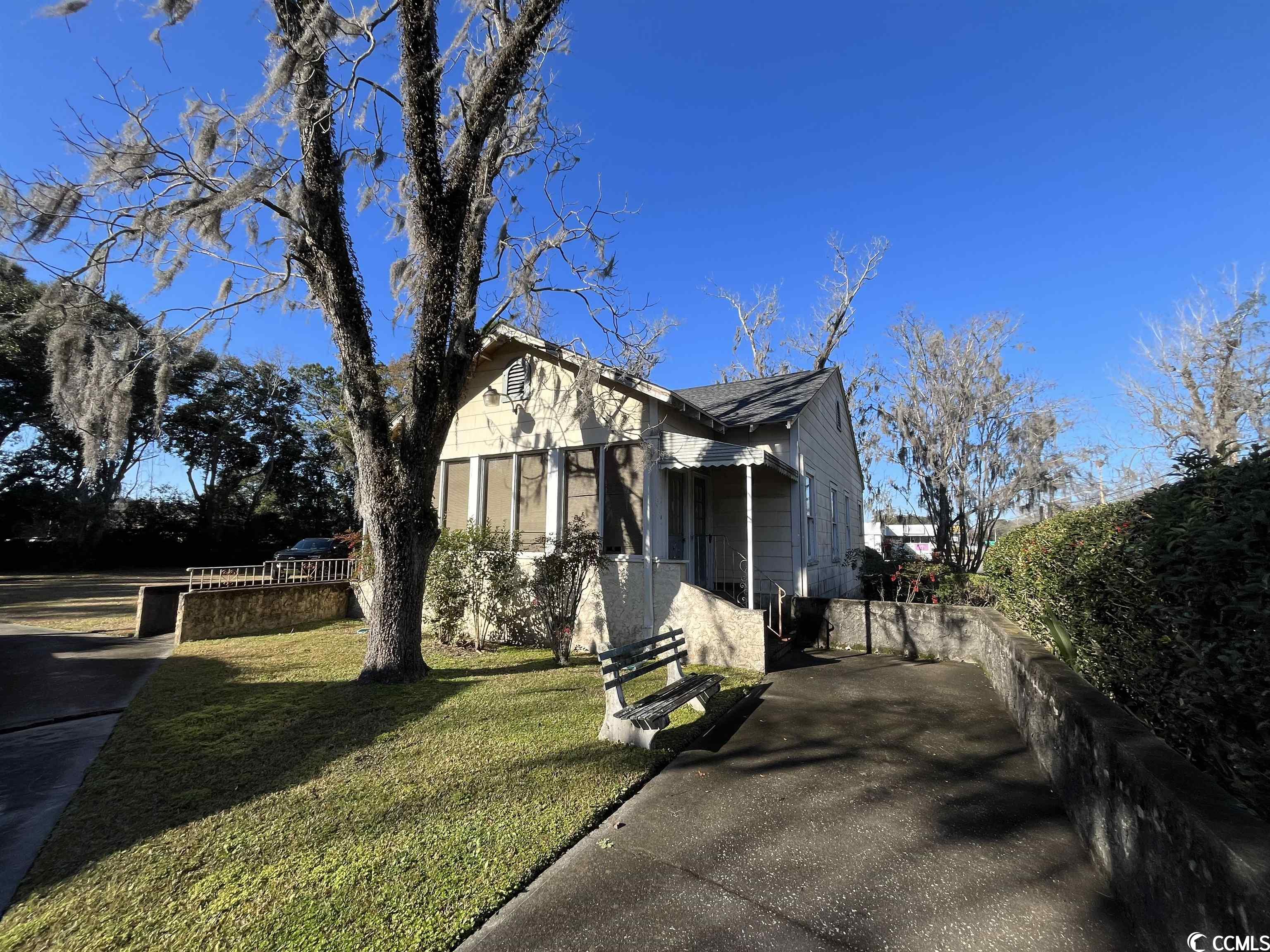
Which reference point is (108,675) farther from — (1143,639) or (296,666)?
(1143,639)

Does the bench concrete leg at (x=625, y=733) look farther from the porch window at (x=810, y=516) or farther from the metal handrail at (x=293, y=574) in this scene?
the metal handrail at (x=293, y=574)

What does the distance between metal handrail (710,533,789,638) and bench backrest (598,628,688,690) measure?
4.29m

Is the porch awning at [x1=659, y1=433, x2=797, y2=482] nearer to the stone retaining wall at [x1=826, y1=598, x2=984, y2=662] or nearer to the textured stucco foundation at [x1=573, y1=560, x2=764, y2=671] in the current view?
the textured stucco foundation at [x1=573, y1=560, x2=764, y2=671]

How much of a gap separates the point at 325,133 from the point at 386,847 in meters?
7.91

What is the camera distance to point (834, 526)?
14.2 m

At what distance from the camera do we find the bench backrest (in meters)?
5.11

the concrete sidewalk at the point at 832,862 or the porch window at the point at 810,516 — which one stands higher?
the porch window at the point at 810,516

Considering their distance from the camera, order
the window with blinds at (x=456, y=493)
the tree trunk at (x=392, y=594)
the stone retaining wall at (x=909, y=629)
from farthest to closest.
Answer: the window with blinds at (x=456, y=493) → the stone retaining wall at (x=909, y=629) → the tree trunk at (x=392, y=594)

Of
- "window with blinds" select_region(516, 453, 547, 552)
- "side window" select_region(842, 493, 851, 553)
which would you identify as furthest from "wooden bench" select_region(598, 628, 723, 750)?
"side window" select_region(842, 493, 851, 553)

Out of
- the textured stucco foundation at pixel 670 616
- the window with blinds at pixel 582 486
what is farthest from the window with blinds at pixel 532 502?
the textured stucco foundation at pixel 670 616

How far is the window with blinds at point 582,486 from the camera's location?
9.70 meters

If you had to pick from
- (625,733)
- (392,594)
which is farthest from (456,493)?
(625,733)

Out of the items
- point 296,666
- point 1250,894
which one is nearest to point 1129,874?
point 1250,894

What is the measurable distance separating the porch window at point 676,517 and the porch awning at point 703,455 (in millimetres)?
764
